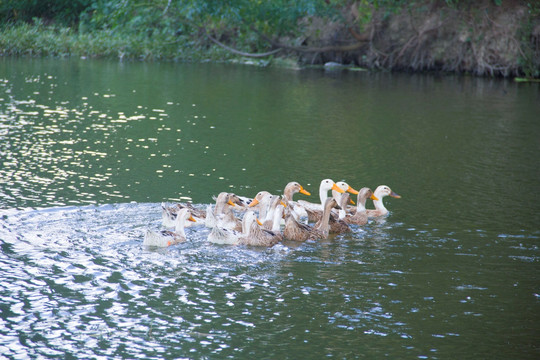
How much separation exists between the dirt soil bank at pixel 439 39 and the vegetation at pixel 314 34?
0.04m

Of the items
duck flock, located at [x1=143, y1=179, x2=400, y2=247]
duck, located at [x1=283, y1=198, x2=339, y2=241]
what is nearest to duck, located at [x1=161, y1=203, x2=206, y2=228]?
duck flock, located at [x1=143, y1=179, x2=400, y2=247]

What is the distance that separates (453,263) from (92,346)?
185 inches

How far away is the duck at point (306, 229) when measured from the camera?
33.5 feet

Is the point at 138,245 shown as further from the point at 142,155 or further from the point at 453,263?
the point at 142,155

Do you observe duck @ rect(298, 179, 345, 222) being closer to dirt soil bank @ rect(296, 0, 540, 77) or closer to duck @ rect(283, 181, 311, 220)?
duck @ rect(283, 181, 311, 220)

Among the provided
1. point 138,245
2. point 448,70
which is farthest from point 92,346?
point 448,70

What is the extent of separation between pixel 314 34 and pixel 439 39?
6.34 metres

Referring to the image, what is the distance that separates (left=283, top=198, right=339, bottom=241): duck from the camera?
33.5ft

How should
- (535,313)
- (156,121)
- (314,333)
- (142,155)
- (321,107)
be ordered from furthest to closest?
(321,107) < (156,121) < (142,155) < (535,313) < (314,333)

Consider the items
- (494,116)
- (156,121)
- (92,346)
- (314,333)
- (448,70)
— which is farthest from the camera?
(448,70)

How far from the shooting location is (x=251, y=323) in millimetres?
7473

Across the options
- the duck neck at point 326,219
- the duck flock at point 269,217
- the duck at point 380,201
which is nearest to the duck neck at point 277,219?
the duck flock at point 269,217

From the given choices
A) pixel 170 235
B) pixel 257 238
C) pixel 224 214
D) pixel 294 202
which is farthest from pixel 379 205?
pixel 170 235

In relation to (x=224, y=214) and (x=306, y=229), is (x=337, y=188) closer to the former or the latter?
(x=306, y=229)
